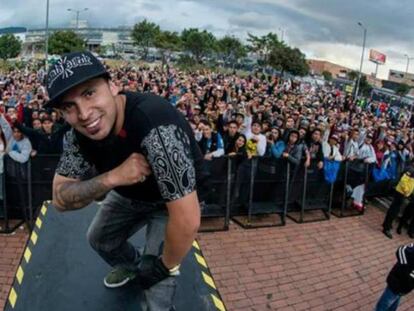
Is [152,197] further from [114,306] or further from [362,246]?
[362,246]

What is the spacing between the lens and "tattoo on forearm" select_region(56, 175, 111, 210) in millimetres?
2168

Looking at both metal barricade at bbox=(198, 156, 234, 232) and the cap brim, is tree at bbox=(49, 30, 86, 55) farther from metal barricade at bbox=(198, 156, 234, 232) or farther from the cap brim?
the cap brim

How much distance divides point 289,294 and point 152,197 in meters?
3.90

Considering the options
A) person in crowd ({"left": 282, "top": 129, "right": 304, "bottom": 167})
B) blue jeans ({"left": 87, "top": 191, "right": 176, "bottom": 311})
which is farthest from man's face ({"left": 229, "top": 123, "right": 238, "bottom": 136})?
blue jeans ({"left": 87, "top": 191, "right": 176, "bottom": 311})

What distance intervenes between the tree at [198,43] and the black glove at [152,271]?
220ft

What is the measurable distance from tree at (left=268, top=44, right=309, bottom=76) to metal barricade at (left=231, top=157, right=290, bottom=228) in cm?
5203

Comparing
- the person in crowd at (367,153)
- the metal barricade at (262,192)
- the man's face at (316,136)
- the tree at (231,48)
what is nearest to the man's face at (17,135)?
the metal barricade at (262,192)

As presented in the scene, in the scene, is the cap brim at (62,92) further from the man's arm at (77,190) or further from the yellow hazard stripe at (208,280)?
the yellow hazard stripe at (208,280)

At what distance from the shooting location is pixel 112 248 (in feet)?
9.34

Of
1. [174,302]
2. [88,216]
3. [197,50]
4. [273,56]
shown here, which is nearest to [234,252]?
[88,216]

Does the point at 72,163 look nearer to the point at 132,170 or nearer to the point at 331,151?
the point at 132,170

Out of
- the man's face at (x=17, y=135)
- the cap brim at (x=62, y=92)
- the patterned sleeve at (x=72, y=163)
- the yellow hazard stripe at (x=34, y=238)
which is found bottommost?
the yellow hazard stripe at (x=34, y=238)

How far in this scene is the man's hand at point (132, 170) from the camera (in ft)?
6.63

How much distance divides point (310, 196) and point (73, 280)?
6.47 m
